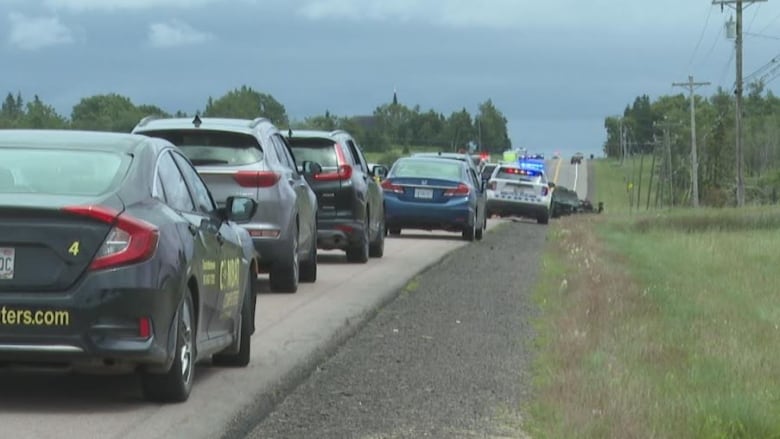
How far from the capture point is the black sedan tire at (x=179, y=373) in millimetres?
8680

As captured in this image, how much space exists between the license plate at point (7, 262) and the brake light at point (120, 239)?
0.37 m

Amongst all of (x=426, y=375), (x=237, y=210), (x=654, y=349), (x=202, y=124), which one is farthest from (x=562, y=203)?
(x=237, y=210)

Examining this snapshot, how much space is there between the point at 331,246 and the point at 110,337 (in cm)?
1311

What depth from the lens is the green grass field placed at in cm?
836

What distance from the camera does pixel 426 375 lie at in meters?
10.5

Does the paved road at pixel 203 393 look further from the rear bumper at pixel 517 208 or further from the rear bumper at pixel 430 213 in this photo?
the rear bumper at pixel 517 208

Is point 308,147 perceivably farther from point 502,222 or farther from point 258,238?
point 502,222

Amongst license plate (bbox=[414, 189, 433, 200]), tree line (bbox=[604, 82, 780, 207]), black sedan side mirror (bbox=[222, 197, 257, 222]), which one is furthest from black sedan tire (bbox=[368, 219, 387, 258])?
tree line (bbox=[604, 82, 780, 207])

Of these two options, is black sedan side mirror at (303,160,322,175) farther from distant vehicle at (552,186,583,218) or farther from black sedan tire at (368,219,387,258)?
distant vehicle at (552,186,583,218)

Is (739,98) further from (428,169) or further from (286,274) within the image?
(286,274)

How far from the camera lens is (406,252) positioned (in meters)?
24.9

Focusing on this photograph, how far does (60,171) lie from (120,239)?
2.54 ft

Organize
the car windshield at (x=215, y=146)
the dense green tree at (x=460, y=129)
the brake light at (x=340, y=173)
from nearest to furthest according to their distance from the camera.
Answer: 1. the car windshield at (x=215, y=146)
2. the brake light at (x=340, y=173)
3. the dense green tree at (x=460, y=129)

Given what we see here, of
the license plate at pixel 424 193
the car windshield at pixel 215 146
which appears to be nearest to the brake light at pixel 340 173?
the car windshield at pixel 215 146
